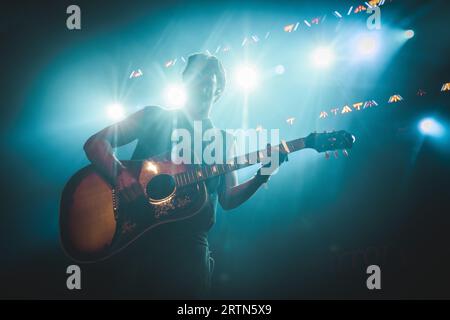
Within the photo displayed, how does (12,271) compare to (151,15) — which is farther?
(151,15)

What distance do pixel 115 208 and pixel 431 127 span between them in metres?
3.79

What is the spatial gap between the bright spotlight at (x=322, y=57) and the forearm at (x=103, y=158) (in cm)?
311

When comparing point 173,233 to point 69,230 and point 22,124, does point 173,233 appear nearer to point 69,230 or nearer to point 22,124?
point 69,230

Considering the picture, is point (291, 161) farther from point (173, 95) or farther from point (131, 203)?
point (131, 203)

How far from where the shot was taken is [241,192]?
2094mm

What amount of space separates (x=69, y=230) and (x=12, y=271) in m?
2.30

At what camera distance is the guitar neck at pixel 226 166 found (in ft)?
6.34

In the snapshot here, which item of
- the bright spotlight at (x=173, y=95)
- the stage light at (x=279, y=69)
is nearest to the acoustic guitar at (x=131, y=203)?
the bright spotlight at (x=173, y=95)

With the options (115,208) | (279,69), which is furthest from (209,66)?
(279,69)

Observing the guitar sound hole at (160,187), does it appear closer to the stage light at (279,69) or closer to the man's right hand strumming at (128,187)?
the man's right hand strumming at (128,187)
